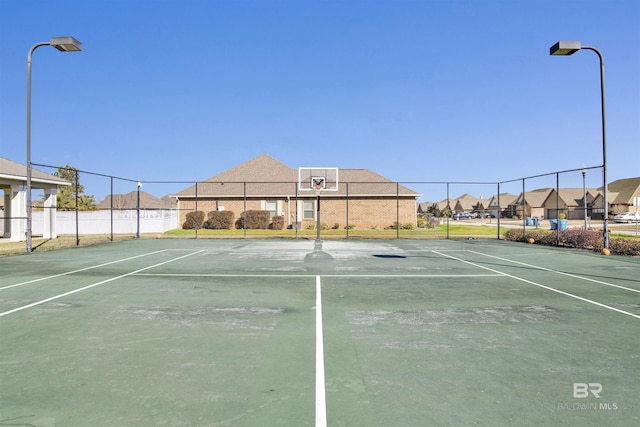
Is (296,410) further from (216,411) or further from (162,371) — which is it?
(162,371)

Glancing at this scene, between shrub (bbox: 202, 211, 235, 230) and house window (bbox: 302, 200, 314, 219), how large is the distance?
594cm

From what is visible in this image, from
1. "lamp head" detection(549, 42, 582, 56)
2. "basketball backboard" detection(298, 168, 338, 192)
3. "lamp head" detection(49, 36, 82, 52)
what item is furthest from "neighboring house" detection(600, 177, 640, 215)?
"lamp head" detection(49, 36, 82, 52)

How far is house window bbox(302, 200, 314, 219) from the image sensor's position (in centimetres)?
3341

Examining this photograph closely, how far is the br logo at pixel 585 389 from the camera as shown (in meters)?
3.38

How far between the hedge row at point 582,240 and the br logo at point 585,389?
14.7 metres

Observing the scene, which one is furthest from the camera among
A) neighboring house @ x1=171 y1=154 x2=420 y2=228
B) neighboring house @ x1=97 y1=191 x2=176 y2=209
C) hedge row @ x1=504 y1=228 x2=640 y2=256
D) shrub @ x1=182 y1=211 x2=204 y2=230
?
neighboring house @ x1=97 y1=191 x2=176 y2=209

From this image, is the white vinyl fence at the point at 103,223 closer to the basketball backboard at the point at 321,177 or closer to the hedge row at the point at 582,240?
the basketball backboard at the point at 321,177

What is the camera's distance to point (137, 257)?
14.2 metres

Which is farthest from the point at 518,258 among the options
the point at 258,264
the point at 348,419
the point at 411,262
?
the point at 348,419

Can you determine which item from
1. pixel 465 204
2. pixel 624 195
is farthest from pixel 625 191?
pixel 465 204

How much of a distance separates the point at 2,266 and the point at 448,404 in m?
13.6

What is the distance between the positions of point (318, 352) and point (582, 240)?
17960 mm

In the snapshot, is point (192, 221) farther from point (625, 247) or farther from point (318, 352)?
point (318, 352)

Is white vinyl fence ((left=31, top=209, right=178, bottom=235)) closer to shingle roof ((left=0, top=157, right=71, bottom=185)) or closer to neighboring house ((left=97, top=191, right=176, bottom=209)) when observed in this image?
shingle roof ((left=0, top=157, right=71, bottom=185))
